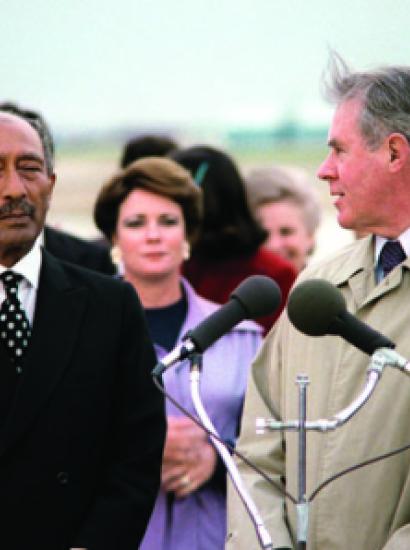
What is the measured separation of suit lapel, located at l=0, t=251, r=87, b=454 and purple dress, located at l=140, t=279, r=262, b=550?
0.89 metres

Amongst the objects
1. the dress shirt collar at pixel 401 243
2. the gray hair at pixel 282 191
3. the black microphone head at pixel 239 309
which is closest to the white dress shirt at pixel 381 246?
the dress shirt collar at pixel 401 243

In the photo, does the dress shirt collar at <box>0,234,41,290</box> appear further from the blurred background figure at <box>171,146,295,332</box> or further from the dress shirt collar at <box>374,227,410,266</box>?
the blurred background figure at <box>171,146,295,332</box>

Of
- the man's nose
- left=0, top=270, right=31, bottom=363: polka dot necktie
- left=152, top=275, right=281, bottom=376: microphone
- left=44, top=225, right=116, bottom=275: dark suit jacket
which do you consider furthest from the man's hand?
left=152, top=275, right=281, bottom=376: microphone

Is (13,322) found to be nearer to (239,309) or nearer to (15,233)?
(15,233)

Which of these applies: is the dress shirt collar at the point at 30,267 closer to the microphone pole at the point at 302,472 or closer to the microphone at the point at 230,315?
the microphone at the point at 230,315

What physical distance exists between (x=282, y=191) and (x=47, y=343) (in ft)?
10.5

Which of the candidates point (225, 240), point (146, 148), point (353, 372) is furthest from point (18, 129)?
point (146, 148)

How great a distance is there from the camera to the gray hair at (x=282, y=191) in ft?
21.3

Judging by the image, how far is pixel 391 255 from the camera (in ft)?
11.4

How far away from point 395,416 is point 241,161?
16.9m

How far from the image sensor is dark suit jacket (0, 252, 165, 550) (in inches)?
132

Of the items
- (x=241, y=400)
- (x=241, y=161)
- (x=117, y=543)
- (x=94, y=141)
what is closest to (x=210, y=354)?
(x=241, y=400)

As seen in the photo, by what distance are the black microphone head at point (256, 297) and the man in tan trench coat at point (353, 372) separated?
1.58ft

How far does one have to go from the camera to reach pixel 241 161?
65.8ft
